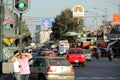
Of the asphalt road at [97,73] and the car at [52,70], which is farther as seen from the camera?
the asphalt road at [97,73]

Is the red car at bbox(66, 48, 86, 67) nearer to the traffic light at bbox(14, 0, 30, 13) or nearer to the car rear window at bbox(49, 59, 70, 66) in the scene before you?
the car rear window at bbox(49, 59, 70, 66)

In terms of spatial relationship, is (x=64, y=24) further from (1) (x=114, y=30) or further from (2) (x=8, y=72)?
(2) (x=8, y=72)

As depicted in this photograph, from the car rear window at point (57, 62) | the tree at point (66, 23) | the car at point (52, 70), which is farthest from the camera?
the tree at point (66, 23)

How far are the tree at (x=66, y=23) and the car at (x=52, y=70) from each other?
94.7 metres

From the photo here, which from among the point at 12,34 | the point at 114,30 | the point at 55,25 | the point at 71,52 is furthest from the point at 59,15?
the point at 12,34

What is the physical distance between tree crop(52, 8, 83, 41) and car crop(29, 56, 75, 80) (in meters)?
94.7

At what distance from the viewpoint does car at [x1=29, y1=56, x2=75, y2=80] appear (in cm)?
2256

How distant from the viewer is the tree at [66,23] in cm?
11888

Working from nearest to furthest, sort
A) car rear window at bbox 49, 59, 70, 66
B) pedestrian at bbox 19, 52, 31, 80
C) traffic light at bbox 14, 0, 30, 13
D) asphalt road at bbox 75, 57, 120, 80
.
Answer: traffic light at bbox 14, 0, 30, 13 < pedestrian at bbox 19, 52, 31, 80 < car rear window at bbox 49, 59, 70, 66 < asphalt road at bbox 75, 57, 120, 80

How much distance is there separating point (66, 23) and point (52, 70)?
3831 inches

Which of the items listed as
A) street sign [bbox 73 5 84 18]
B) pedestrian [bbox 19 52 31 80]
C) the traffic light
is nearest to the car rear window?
pedestrian [bbox 19 52 31 80]

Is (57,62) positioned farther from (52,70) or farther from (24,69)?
(24,69)

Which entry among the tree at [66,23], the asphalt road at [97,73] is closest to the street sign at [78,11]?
the tree at [66,23]

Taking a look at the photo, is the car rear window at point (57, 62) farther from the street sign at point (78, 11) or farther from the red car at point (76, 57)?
the street sign at point (78, 11)
